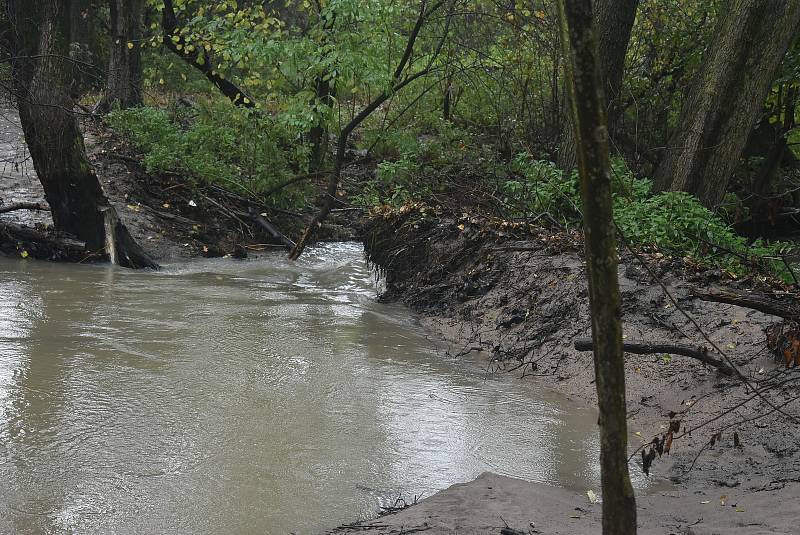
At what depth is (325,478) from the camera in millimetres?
4523

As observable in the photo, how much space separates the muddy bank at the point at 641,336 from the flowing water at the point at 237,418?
477mm

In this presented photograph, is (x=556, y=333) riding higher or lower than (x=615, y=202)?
lower

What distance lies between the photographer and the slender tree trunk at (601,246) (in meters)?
2.41

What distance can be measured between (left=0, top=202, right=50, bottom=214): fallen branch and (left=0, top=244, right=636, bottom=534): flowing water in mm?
2475

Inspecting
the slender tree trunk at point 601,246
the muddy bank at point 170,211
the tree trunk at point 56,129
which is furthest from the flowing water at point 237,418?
the muddy bank at point 170,211

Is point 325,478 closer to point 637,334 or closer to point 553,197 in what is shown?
point 637,334

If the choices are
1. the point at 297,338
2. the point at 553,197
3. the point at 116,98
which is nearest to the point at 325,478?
the point at 297,338

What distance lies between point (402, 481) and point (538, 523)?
109 cm

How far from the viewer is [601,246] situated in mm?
2482

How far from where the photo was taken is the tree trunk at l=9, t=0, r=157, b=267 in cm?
955

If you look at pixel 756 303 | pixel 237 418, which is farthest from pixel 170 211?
pixel 756 303

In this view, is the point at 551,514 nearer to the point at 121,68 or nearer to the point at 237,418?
the point at 237,418

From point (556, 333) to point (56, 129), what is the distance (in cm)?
694

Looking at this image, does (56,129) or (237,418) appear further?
(56,129)
